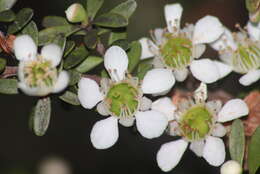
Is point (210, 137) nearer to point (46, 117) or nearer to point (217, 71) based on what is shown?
point (217, 71)

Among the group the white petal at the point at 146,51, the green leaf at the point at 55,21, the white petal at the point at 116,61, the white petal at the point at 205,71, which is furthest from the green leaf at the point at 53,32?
the white petal at the point at 205,71

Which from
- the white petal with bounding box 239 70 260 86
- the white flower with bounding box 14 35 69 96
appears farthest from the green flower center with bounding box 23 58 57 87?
the white petal with bounding box 239 70 260 86

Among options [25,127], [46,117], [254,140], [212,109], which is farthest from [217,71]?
[25,127]

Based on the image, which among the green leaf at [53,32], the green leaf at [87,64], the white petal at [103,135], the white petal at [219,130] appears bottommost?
the white petal at [219,130]

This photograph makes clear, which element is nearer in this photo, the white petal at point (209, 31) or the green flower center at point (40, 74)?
the green flower center at point (40, 74)

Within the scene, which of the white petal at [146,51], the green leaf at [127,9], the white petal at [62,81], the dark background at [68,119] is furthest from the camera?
the dark background at [68,119]

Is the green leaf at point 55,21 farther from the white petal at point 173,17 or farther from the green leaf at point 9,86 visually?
the white petal at point 173,17

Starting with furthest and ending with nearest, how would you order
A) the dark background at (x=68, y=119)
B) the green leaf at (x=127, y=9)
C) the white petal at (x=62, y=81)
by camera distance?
the dark background at (x=68, y=119), the green leaf at (x=127, y=9), the white petal at (x=62, y=81)
